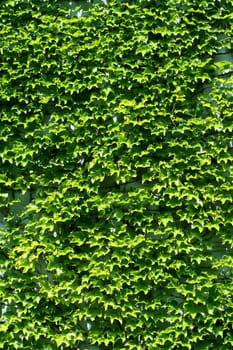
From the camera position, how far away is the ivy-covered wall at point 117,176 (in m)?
3.31

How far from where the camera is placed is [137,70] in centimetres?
352

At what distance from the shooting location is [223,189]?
341 cm

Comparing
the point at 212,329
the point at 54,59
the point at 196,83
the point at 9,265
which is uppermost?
the point at 54,59

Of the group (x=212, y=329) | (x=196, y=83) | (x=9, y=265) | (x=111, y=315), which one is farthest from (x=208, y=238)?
(x=9, y=265)

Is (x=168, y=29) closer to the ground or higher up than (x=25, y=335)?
→ higher up

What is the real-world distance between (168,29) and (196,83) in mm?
374

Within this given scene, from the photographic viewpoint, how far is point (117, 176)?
341 centimetres

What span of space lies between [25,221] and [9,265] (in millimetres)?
285

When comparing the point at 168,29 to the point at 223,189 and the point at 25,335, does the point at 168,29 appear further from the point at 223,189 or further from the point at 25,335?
the point at 25,335

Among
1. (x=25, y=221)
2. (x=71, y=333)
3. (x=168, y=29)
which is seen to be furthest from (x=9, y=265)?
(x=168, y=29)

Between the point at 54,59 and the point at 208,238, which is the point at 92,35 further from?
the point at 208,238

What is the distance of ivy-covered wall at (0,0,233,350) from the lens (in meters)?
3.31

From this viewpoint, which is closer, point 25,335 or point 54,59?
point 25,335

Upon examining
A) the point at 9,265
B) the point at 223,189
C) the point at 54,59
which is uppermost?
the point at 54,59
